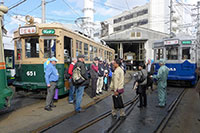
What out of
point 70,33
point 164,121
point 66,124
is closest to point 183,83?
point 164,121

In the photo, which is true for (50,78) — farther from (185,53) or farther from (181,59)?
(185,53)

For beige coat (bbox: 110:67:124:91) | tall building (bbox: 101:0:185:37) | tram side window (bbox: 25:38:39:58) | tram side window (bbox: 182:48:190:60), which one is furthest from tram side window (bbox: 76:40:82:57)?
tall building (bbox: 101:0:185:37)

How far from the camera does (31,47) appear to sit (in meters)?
7.27

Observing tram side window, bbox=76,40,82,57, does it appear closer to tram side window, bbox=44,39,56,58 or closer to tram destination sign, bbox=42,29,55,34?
tram side window, bbox=44,39,56,58

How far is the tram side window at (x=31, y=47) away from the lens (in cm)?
721

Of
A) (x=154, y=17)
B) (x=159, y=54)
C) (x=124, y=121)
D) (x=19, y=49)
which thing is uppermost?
(x=154, y=17)

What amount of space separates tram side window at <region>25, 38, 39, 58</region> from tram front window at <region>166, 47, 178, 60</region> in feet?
26.4

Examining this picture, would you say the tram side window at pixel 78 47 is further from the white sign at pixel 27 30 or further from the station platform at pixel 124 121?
the station platform at pixel 124 121

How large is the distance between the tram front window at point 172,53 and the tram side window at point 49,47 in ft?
24.6

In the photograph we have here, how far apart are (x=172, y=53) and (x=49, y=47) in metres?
7.71

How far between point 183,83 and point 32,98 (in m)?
8.90

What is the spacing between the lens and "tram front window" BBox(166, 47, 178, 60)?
1084 cm

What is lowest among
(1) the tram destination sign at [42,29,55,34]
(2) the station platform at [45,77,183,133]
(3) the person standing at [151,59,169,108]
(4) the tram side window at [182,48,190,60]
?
(2) the station platform at [45,77,183,133]

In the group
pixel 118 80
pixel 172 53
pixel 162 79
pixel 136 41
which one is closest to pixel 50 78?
pixel 118 80
